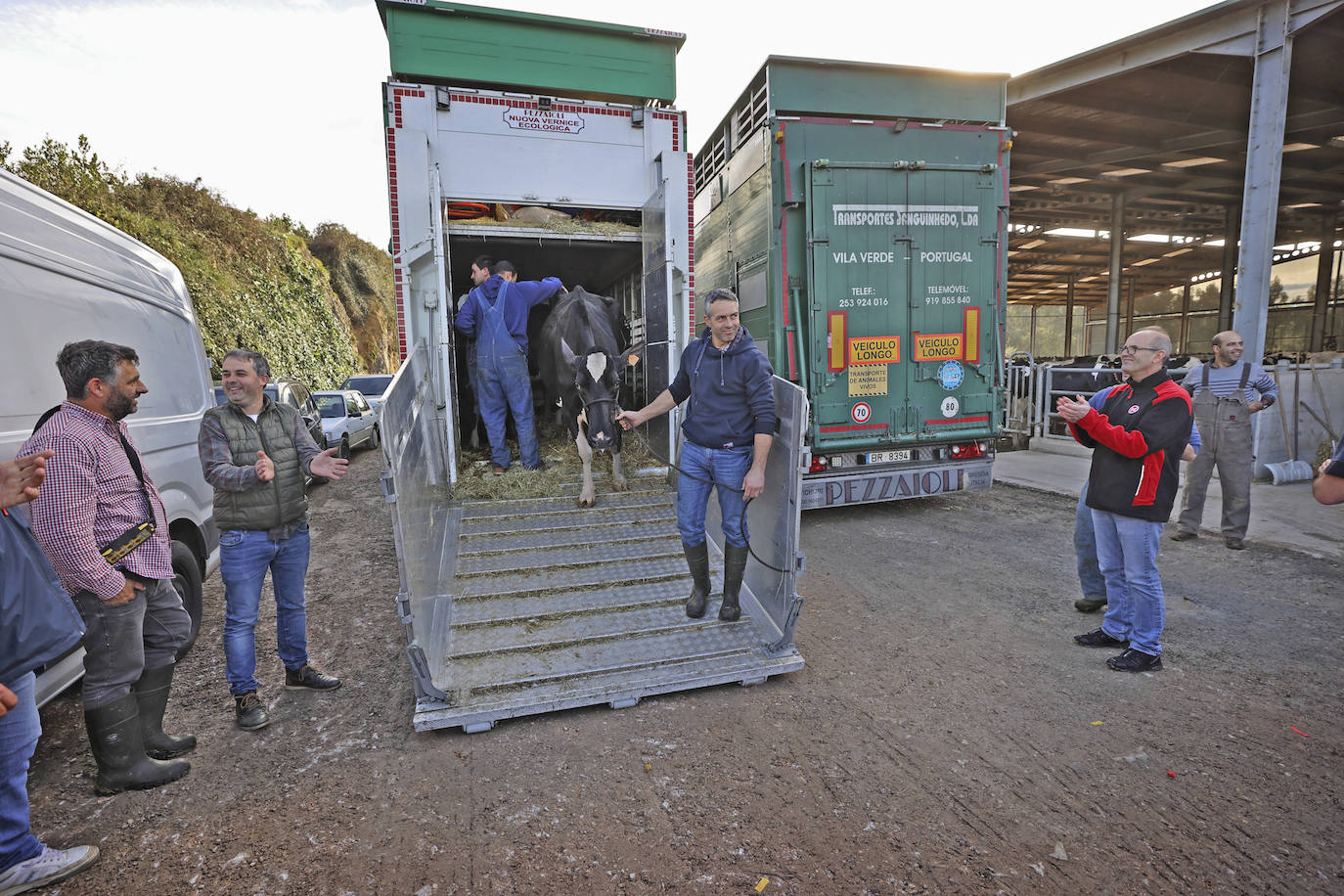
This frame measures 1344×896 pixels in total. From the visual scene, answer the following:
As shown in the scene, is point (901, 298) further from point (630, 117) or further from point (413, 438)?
point (413, 438)

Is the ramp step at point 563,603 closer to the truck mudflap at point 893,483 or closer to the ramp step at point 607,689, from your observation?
the ramp step at point 607,689

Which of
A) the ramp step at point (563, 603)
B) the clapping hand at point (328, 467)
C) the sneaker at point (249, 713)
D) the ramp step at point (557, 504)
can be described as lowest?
the sneaker at point (249, 713)

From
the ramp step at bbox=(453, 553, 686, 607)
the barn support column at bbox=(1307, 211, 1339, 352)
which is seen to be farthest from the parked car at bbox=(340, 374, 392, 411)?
the barn support column at bbox=(1307, 211, 1339, 352)

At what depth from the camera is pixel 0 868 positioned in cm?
199

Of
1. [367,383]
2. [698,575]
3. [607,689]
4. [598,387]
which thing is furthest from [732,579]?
[367,383]

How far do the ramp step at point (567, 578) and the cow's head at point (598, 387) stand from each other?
99 cm

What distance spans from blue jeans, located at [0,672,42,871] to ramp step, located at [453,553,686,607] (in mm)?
1847

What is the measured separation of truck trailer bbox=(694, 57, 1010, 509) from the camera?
5930 millimetres

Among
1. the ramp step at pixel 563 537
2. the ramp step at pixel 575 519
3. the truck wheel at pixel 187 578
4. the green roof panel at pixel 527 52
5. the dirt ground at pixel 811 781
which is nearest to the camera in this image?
the dirt ground at pixel 811 781

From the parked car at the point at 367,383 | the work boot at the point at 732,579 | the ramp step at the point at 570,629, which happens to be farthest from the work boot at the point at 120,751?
the parked car at the point at 367,383

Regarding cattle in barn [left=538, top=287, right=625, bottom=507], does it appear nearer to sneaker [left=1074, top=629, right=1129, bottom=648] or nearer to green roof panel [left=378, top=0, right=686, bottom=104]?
green roof panel [left=378, top=0, right=686, bottom=104]

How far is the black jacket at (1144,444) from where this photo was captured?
3281 mm

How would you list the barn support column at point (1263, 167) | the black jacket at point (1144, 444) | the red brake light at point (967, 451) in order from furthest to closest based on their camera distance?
the barn support column at point (1263, 167)
the red brake light at point (967, 451)
the black jacket at point (1144, 444)

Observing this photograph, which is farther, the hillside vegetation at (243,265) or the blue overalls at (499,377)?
the hillside vegetation at (243,265)
